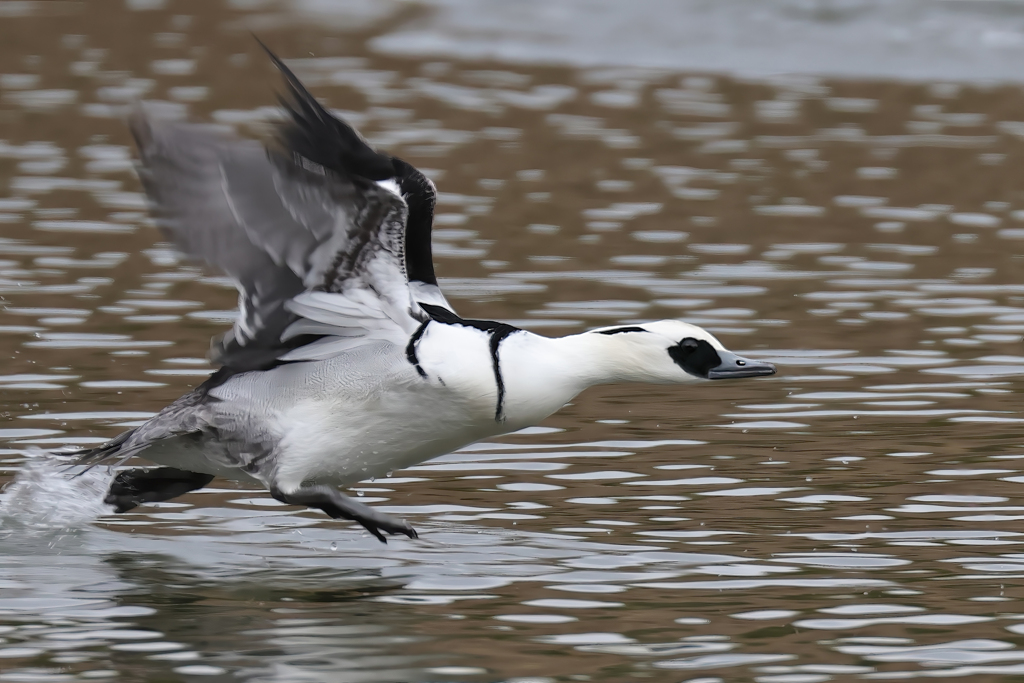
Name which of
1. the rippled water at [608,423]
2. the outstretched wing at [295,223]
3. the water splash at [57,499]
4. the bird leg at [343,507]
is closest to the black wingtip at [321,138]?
the outstretched wing at [295,223]

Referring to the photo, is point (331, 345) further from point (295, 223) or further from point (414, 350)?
point (295, 223)

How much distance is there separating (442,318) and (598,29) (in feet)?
61.2

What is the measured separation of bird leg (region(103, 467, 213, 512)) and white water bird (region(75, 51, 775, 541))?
0.30 metres

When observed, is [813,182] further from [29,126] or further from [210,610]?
[210,610]

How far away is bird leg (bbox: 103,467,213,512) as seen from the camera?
8.46 meters

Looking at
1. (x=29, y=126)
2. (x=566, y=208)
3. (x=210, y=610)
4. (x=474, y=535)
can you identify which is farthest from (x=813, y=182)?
(x=210, y=610)

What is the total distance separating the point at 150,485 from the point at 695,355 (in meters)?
2.52

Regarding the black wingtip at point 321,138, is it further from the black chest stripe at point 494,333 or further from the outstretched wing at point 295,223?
the black chest stripe at point 494,333

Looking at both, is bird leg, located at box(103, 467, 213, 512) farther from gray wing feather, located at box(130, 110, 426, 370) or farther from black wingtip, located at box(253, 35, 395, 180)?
black wingtip, located at box(253, 35, 395, 180)

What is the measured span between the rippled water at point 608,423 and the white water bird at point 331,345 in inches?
19.8

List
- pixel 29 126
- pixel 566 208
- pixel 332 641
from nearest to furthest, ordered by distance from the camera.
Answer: pixel 332 641, pixel 566 208, pixel 29 126

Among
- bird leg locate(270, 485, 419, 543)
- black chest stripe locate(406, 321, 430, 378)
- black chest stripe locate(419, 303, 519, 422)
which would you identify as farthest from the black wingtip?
bird leg locate(270, 485, 419, 543)

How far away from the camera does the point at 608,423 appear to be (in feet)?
34.5

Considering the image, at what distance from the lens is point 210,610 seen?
23.9 ft
